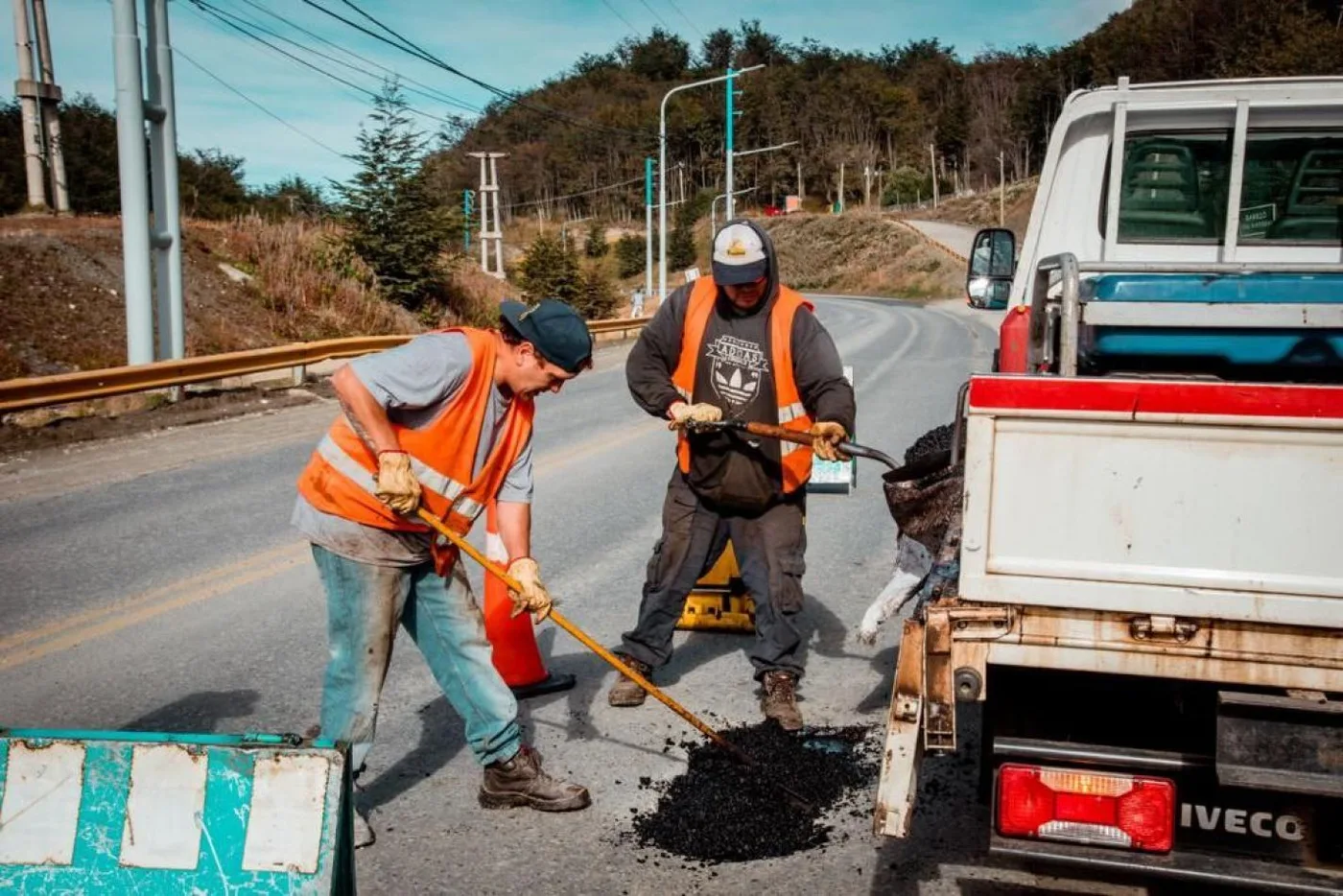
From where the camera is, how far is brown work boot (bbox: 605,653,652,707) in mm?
4805

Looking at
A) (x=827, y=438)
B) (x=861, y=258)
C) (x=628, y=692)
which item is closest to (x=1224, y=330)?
(x=827, y=438)

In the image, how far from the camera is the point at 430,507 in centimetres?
360

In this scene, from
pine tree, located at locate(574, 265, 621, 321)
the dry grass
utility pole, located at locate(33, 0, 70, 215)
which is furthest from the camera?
pine tree, located at locate(574, 265, 621, 321)

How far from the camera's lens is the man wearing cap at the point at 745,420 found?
469cm

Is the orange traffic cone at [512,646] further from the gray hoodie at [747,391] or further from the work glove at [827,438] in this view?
Answer: the work glove at [827,438]

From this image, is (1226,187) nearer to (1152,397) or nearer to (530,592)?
(1152,397)

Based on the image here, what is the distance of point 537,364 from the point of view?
369 centimetres

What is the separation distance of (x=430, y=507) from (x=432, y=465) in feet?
0.40

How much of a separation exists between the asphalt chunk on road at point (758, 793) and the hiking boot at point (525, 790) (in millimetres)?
238

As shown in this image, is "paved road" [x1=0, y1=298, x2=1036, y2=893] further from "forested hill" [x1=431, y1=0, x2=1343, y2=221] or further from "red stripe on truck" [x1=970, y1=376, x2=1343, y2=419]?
"forested hill" [x1=431, y1=0, x2=1343, y2=221]

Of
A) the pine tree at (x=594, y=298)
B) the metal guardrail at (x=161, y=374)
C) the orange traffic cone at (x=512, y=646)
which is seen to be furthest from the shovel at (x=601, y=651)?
the pine tree at (x=594, y=298)

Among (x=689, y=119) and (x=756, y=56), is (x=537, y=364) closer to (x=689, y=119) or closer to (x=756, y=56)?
(x=689, y=119)

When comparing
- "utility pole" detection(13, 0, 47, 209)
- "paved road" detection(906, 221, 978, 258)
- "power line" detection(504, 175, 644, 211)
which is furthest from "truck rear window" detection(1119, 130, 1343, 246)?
"power line" detection(504, 175, 644, 211)

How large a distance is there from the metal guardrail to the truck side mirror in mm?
8711
